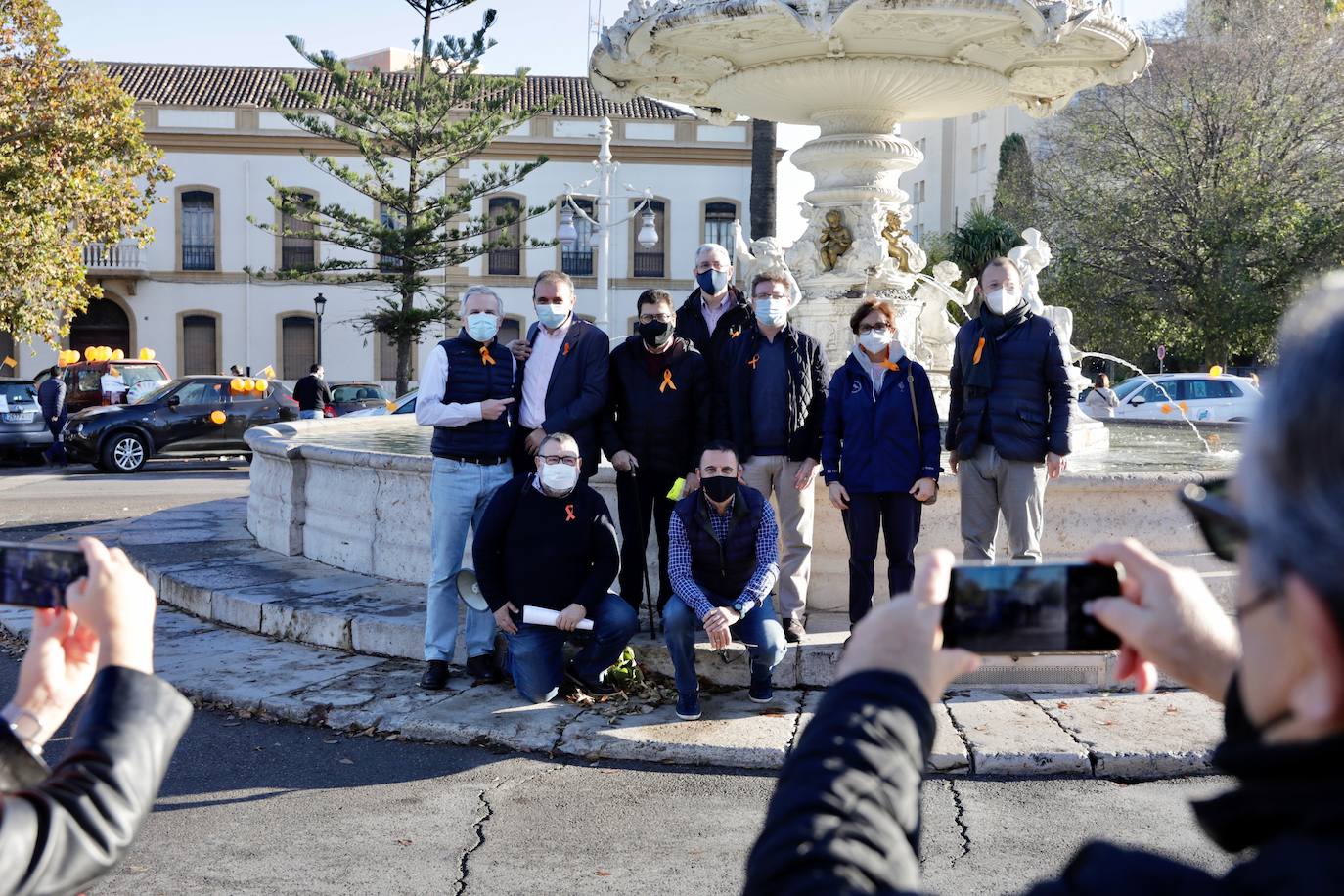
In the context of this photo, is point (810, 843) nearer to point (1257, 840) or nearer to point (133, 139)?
point (1257, 840)

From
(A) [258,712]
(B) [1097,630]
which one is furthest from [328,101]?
(B) [1097,630]

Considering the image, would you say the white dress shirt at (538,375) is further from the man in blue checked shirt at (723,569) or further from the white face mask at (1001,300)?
the white face mask at (1001,300)

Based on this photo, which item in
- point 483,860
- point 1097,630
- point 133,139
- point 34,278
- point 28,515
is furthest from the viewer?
point 133,139

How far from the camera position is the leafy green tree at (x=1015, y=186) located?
39969 millimetres

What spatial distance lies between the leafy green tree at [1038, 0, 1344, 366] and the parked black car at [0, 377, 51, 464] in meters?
23.4

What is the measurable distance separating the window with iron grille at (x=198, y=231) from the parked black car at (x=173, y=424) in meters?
22.4

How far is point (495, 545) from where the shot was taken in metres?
6.55

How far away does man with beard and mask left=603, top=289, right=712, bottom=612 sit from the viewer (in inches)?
281

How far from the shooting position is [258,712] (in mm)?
6516

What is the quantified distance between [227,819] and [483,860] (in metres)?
1.10

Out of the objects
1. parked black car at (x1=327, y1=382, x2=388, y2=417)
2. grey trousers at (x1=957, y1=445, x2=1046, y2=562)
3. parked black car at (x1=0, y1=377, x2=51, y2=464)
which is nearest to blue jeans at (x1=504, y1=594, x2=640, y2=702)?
grey trousers at (x1=957, y1=445, x2=1046, y2=562)

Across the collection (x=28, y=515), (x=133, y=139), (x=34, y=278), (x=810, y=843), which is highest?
(x=133, y=139)

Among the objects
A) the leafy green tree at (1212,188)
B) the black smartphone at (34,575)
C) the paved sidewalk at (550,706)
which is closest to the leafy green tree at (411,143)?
the leafy green tree at (1212,188)

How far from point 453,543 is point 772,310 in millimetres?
2143
